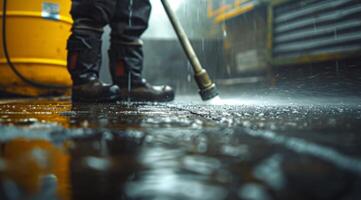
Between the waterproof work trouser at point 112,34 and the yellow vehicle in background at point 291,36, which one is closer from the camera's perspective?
the waterproof work trouser at point 112,34

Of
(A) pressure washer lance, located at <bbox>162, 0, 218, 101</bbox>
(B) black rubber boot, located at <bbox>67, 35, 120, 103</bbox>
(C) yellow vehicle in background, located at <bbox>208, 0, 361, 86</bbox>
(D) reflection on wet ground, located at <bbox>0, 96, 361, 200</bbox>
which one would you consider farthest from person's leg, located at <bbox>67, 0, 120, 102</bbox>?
(C) yellow vehicle in background, located at <bbox>208, 0, 361, 86</bbox>

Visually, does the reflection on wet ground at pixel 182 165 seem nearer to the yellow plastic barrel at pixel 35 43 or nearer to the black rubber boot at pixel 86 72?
the black rubber boot at pixel 86 72

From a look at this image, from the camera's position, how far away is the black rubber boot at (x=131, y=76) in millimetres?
2051

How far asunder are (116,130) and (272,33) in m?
4.33

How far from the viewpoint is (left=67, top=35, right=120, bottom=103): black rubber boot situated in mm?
1740

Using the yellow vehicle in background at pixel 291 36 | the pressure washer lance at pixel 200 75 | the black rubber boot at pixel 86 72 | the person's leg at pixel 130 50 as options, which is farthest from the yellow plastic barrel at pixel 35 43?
the yellow vehicle in background at pixel 291 36

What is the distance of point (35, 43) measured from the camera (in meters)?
2.96

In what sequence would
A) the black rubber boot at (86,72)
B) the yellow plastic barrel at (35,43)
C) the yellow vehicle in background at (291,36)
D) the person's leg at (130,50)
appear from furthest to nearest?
the yellow vehicle in background at (291,36) < the yellow plastic barrel at (35,43) < the person's leg at (130,50) < the black rubber boot at (86,72)

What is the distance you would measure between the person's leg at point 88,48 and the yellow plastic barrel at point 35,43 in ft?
4.28

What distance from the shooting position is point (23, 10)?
2.90 meters

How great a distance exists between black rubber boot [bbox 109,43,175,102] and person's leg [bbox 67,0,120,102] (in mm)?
238

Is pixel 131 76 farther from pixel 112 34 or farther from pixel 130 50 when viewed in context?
pixel 112 34

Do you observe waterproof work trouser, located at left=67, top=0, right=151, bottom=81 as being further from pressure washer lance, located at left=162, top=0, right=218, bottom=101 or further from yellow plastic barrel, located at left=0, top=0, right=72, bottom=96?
yellow plastic barrel, located at left=0, top=0, right=72, bottom=96

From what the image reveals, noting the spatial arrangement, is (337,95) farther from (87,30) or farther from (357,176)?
(357,176)
